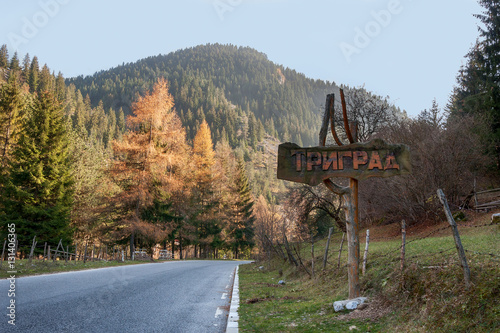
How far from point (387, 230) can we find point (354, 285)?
16849mm

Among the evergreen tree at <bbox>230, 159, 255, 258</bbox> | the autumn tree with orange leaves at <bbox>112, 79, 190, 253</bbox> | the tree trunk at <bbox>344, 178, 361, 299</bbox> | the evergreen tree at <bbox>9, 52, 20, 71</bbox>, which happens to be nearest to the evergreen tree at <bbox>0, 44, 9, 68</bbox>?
the evergreen tree at <bbox>9, 52, 20, 71</bbox>

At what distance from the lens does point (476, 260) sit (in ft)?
19.0

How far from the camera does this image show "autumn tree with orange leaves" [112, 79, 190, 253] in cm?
2708

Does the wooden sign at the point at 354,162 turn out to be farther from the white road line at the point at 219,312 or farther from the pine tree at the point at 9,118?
the pine tree at the point at 9,118

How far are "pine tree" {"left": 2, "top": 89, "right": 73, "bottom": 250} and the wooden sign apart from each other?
83.5ft

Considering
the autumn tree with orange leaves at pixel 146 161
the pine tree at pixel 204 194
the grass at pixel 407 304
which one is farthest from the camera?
the pine tree at pixel 204 194

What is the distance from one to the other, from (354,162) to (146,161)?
23387 mm

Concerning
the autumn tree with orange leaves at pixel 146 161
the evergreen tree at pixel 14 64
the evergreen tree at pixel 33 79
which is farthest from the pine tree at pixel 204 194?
the evergreen tree at pixel 14 64

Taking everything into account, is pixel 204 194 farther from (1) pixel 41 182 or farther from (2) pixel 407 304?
(2) pixel 407 304

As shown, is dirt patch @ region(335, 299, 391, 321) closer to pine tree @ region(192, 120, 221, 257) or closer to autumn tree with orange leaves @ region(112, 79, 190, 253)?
autumn tree with orange leaves @ region(112, 79, 190, 253)

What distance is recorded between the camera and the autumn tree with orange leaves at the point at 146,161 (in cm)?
2708

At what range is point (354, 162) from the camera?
740 centimetres

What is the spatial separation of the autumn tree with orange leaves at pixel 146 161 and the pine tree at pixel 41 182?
14.9 ft

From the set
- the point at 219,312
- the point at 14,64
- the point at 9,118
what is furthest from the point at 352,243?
the point at 14,64
